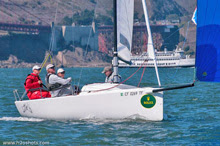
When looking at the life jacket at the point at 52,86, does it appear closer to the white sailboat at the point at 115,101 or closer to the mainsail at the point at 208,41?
the white sailboat at the point at 115,101

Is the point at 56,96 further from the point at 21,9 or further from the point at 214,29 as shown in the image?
the point at 21,9

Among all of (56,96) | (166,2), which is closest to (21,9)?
(166,2)

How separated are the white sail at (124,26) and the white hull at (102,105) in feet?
3.73

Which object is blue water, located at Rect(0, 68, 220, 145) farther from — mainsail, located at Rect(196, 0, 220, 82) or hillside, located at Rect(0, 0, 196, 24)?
hillside, located at Rect(0, 0, 196, 24)

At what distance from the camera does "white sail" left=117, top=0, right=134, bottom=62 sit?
497 inches

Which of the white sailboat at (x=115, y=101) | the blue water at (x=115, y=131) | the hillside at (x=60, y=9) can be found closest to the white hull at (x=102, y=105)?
the white sailboat at (x=115, y=101)

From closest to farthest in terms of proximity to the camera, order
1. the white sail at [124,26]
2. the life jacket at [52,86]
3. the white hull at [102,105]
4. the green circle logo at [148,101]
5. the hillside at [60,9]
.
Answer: the green circle logo at [148,101]
the white hull at [102,105]
the life jacket at [52,86]
the white sail at [124,26]
the hillside at [60,9]

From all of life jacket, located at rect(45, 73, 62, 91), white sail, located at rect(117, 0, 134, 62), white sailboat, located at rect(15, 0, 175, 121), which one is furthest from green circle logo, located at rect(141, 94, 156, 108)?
life jacket, located at rect(45, 73, 62, 91)

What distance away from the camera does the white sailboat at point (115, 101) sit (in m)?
11.4

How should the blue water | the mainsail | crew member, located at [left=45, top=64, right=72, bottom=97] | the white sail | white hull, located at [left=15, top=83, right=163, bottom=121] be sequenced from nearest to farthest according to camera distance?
1. the blue water
2. the mainsail
3. white hull, located at [left=15, top=83, right=163, bottom=121]
4. crew member, located at [left=45, top=64, right=72, bottom=97]
5. the white sail

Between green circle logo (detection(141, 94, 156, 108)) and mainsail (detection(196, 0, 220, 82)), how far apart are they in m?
1.41

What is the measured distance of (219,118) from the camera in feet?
42.8

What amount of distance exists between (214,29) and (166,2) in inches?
7375

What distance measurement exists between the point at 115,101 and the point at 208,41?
2661 mm
